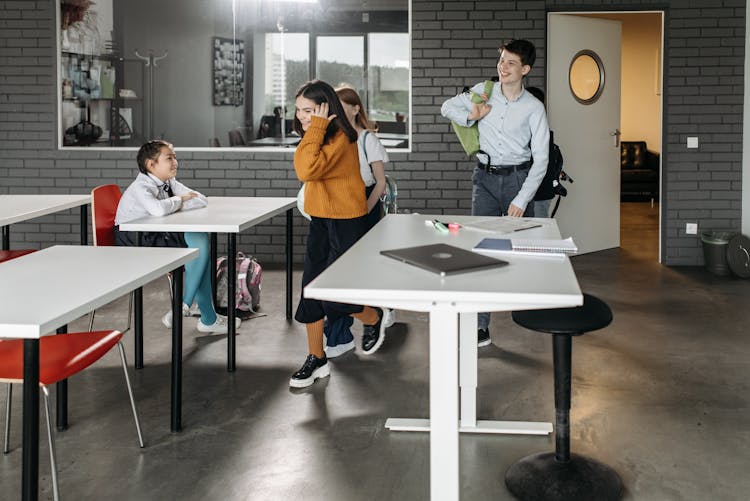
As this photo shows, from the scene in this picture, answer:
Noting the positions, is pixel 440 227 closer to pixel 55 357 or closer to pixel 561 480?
pixel 561 480

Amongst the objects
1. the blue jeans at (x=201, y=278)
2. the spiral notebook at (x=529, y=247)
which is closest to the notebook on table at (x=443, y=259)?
the spiral notebook at (x=529, y=247)

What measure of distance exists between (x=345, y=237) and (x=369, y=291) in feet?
5.32

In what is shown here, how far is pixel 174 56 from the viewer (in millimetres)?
7465

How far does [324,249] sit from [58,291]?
153cm

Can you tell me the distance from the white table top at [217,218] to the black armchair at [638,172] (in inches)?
321

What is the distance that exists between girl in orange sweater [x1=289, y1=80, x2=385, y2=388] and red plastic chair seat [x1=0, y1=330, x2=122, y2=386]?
105cm

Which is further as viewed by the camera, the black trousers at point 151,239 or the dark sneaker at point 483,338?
the dark sneaker at point 483,338

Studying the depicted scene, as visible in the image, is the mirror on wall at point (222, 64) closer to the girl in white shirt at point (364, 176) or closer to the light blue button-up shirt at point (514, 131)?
the girl in white shirt at point (364, 176)

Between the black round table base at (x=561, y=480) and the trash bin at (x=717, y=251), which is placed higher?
the trash bin at (x=717, y=251)

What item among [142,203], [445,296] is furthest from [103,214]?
[445,296]

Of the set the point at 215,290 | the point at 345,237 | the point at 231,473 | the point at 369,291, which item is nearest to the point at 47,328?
the point at 369,291

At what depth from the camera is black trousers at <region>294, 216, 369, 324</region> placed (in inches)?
150

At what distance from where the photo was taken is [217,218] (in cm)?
424

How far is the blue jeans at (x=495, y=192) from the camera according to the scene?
168 inches
